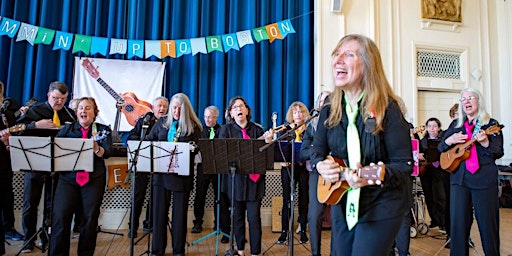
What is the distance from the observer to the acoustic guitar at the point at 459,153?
292 centimetres

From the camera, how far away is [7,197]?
3.84m

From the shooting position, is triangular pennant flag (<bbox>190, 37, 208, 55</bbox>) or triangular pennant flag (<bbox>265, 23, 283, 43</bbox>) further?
triangular pennant flag (<bbox>265, 23, 283, 43</bbox>)

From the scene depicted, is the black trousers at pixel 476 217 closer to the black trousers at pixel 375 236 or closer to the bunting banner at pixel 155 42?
the black trousers at pixel 375 236

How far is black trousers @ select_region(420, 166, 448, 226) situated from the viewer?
485 cm

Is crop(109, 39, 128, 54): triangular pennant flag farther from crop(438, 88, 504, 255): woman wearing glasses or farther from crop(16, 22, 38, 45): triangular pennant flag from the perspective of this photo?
crop(438, 88, 504, 255): woman wearing glasses

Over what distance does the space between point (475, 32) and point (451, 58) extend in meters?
0.85

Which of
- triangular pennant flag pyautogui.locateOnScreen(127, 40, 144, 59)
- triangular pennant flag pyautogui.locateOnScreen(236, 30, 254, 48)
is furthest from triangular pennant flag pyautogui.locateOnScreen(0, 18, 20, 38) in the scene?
triangular pennant flag pyautogui.locateOnScreen(236, 30, 254, 48)

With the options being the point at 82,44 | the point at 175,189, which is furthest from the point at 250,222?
the point at 82,44

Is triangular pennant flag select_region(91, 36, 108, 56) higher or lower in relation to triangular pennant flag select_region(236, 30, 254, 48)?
lower

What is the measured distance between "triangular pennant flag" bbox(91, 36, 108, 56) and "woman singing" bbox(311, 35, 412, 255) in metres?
5.25

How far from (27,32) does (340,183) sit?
5.75 metres

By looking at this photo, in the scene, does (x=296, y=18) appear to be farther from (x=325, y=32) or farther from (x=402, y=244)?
(x=402, y=244)

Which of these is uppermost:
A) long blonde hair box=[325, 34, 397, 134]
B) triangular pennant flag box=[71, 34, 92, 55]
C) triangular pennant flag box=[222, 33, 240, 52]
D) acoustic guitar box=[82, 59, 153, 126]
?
triangular pennant flag box=[222, 33, 240, 52]

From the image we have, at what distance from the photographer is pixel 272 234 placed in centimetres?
472
